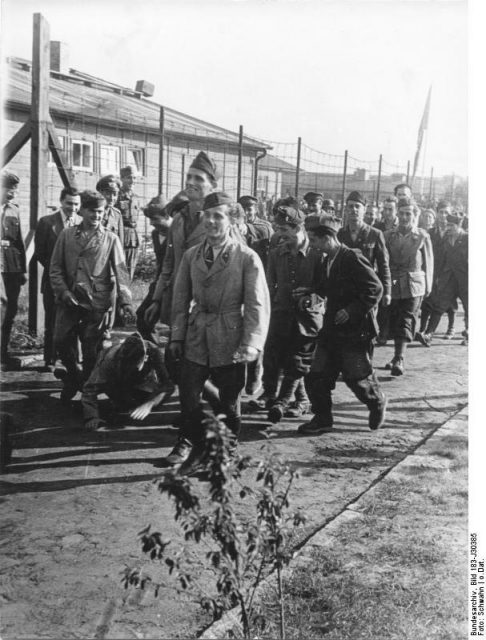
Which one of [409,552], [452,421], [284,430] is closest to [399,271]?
[452,421]

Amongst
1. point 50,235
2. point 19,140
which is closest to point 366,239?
point 50,235

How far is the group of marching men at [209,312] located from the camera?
4.80 metres

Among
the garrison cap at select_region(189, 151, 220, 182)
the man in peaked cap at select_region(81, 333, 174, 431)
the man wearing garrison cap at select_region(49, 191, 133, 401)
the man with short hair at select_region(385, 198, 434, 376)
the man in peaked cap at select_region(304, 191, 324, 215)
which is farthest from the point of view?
the man in peaked cap at select_region(304, 191, 324, 215)

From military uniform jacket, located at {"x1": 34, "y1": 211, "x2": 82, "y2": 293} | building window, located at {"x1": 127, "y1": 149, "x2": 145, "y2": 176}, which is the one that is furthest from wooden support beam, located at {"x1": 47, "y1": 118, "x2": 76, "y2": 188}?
building window, located at {"x1": 127, "y1": 149, "x2": 145, "y2": 176}

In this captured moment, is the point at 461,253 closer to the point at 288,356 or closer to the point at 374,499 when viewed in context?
the point at 288,356

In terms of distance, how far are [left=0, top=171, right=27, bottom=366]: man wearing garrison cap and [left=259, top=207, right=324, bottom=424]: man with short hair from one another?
2.86 m

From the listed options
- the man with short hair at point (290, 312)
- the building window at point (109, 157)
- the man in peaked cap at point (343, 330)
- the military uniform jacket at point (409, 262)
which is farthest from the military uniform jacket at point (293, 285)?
the building window at point (109, 157)

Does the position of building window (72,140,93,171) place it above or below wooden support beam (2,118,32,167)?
above

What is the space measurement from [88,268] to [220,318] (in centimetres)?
183

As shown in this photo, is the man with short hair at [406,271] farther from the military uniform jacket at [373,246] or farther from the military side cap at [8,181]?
the military side cap at [8,181]

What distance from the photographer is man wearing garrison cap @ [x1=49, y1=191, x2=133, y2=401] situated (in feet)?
19.9

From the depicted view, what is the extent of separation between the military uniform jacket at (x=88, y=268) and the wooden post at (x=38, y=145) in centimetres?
210

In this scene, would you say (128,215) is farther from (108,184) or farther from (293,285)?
(293,285)

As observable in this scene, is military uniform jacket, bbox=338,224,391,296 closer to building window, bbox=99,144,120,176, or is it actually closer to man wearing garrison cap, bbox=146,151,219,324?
man wearing garrison cap, bbox=146,151,219,324
